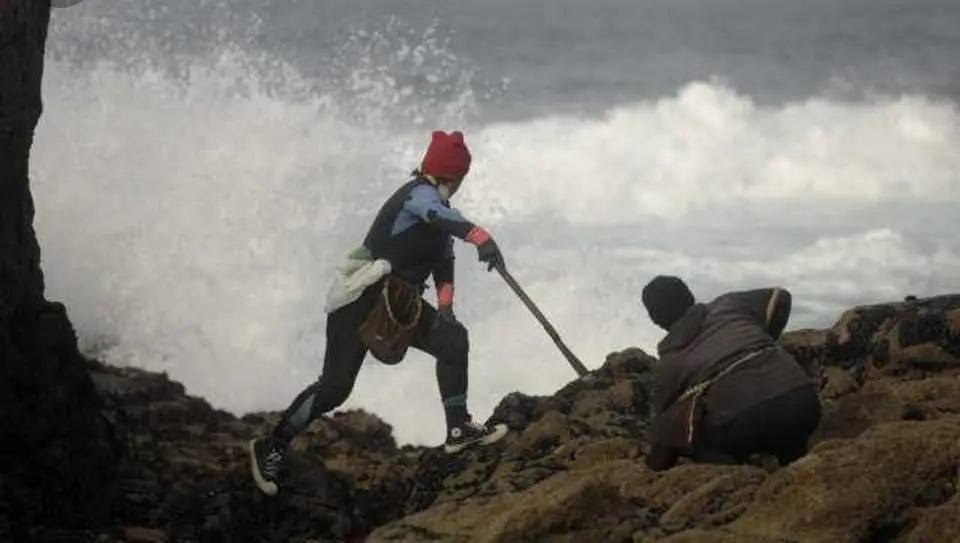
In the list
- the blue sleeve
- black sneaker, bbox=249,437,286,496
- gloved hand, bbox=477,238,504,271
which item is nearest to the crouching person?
gloved hand, bbox=477,238,504,271

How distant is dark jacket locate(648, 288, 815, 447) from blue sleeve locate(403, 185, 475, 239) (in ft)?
5.35

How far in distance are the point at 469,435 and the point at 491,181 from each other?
2126cm

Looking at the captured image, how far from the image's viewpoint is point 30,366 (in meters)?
7.16

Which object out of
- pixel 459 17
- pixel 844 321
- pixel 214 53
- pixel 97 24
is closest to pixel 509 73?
pixel 214 53

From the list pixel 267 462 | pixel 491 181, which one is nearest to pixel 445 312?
pixel 267 462

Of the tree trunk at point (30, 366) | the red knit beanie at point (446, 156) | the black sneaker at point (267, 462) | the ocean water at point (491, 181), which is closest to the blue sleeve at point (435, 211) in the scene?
the red knit beanie at point (446, 156)

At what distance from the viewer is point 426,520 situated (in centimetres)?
578

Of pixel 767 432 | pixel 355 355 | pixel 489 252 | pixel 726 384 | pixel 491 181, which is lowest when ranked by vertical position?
pixel 767 432

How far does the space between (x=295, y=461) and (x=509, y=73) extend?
3743 centimetres

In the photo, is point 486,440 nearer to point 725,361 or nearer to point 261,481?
point 261,481

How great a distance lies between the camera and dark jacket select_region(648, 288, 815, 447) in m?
5.68

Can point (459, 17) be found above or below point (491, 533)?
above

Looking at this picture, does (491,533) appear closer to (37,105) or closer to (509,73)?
(37,105)

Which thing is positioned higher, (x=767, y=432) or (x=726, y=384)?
(x=726, y=384)
